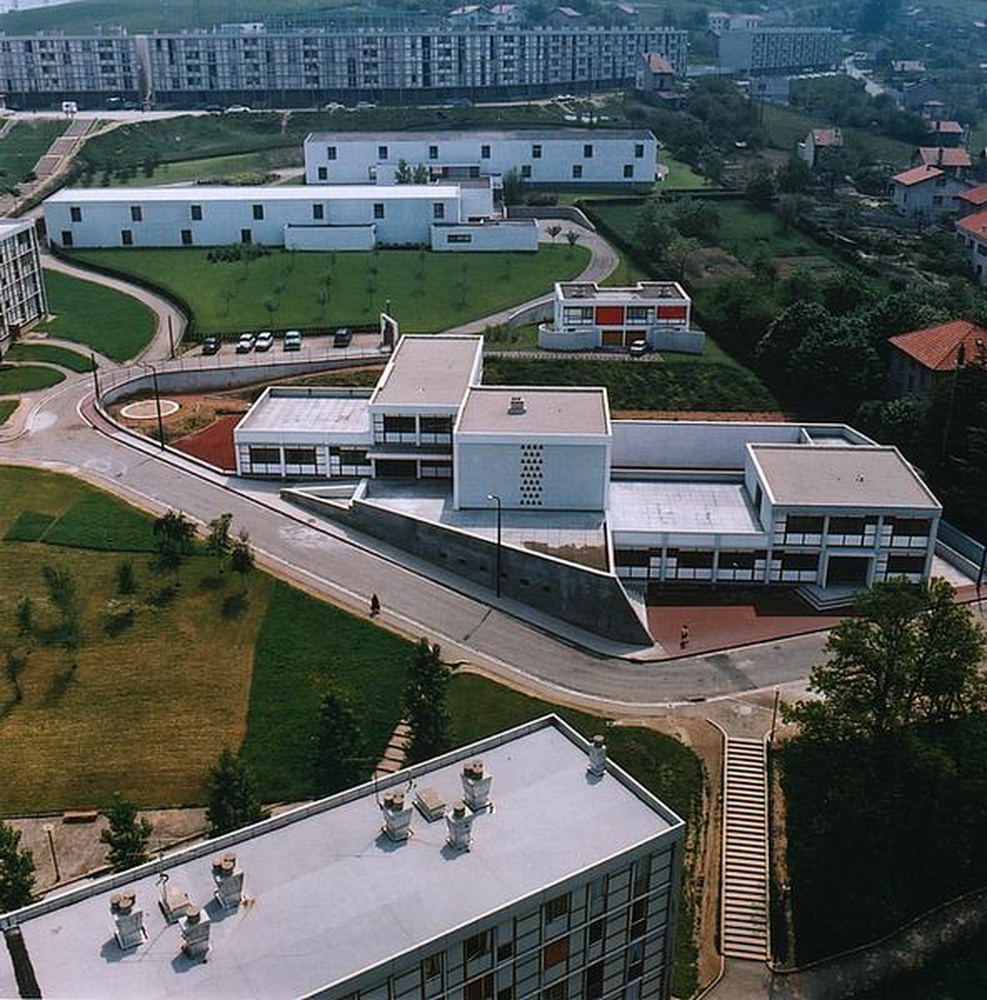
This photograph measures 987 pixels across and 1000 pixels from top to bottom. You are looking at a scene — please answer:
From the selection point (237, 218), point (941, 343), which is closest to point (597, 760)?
point (941, 343)

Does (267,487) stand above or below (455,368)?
below

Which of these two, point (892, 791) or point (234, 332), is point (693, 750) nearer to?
point (892, 791)

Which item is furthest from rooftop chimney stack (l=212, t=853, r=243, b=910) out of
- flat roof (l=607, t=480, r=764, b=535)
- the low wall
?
flat roof (l=607, t=480, r=764, b=535)

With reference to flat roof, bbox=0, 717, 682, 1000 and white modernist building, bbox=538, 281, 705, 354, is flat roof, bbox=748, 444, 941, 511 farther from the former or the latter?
flat roof, bbox=0, 717, 682, 1000

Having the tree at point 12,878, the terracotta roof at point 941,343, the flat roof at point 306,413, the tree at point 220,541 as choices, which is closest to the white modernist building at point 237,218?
the flat roof at point 306,413

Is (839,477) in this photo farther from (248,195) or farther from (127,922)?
(248,195)

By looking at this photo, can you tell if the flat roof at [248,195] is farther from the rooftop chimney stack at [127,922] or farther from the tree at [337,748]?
the rooftop chimney stack at [127,922]

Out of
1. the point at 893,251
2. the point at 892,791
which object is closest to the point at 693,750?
the point at 892,791
